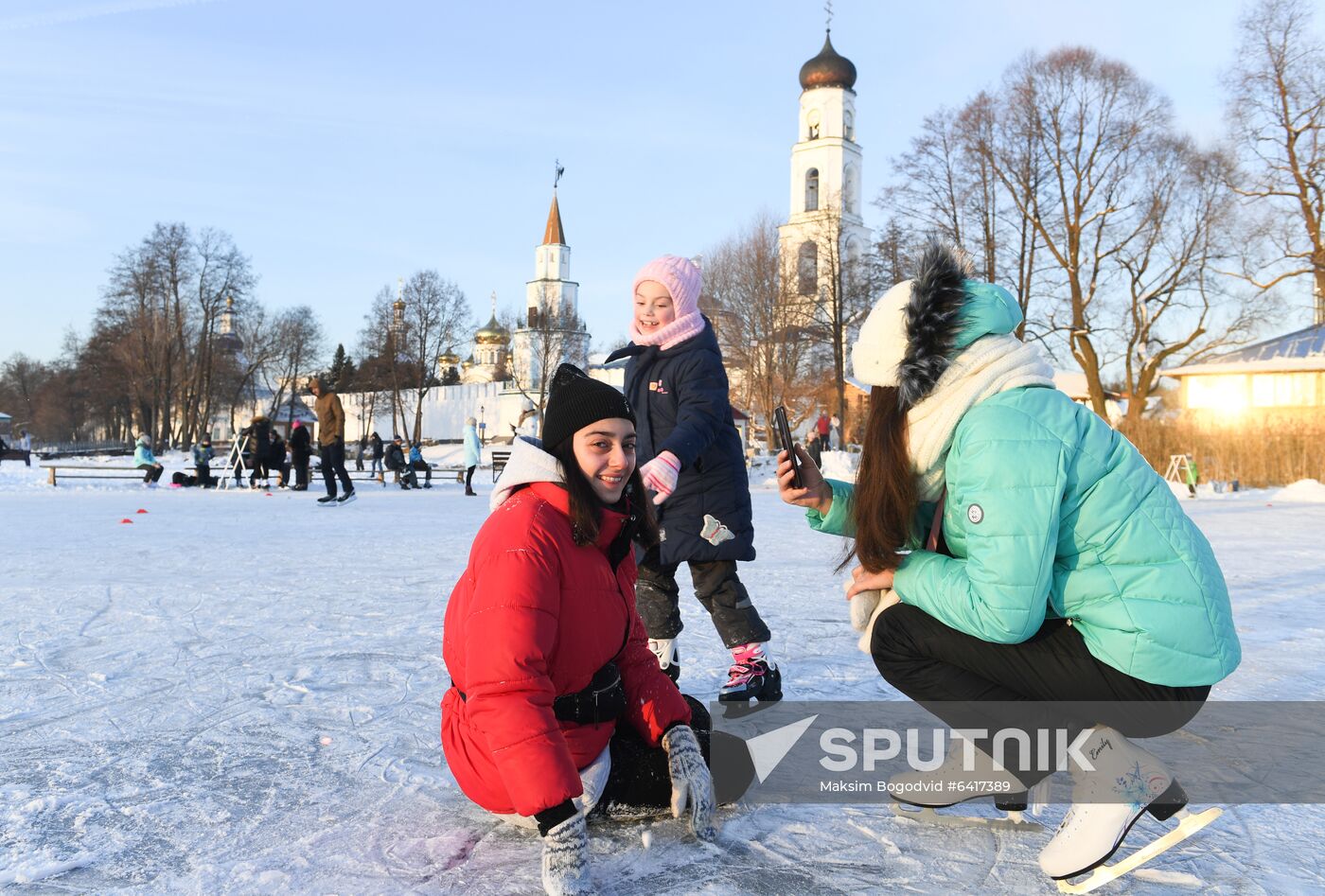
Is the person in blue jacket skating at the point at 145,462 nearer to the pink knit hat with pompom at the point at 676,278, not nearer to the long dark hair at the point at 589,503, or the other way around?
the pink knit hat with pompom at the point at 676,278

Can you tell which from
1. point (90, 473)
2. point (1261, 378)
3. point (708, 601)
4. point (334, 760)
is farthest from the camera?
point (1261, 378)

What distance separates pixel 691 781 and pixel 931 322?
3.54 ft

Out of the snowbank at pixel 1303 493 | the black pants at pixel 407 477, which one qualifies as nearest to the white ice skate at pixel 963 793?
the snowbank at pixel 1303 493

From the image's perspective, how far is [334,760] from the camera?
8.18 feet

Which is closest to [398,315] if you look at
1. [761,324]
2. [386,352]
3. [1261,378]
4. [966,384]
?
[386,352]

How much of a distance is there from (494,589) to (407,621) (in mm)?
2680

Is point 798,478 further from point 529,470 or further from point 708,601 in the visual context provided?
point 708,601

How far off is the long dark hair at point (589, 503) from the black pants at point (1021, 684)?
58 centimetres

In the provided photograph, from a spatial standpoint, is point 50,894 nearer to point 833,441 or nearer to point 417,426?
point 833,441

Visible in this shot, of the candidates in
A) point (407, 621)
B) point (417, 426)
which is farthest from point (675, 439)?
point (417, 426)

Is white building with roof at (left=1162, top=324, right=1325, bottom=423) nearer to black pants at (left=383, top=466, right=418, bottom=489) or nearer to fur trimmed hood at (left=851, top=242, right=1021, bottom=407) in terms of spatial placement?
black pants at (left=383, top=466, right=418, bottom=489)

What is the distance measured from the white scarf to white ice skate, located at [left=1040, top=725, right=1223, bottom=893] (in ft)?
2.14

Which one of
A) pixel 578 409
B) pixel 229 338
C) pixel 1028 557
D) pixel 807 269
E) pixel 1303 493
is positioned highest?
pixel 807 269

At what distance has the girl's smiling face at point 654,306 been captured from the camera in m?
3.38
